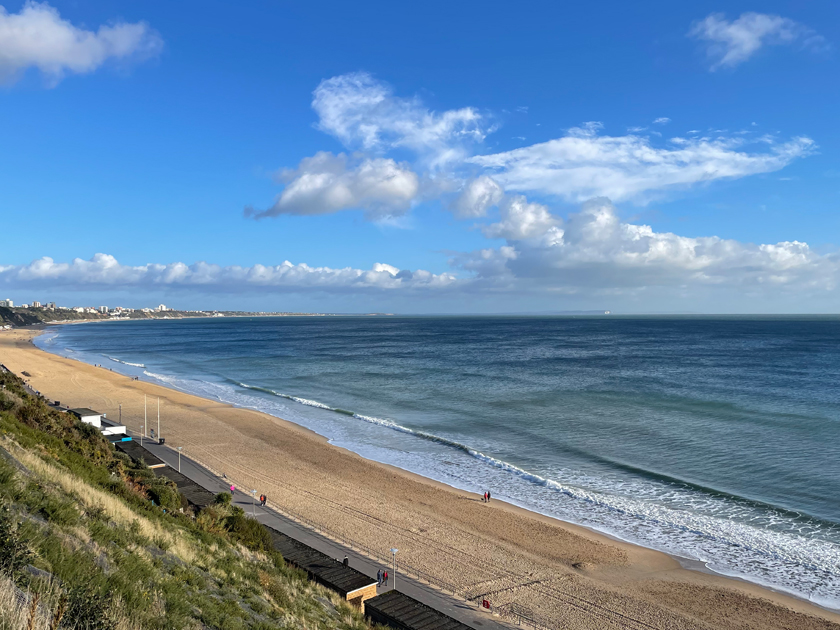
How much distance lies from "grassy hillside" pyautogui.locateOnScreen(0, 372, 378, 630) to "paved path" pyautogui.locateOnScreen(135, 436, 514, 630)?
3.41 m

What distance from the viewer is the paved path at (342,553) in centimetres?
1568

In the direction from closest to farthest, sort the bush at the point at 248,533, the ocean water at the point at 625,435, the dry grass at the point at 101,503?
the dry grass at the point at 101,503, the bush at the point at 248,533, the ocean water at the point at 625,435

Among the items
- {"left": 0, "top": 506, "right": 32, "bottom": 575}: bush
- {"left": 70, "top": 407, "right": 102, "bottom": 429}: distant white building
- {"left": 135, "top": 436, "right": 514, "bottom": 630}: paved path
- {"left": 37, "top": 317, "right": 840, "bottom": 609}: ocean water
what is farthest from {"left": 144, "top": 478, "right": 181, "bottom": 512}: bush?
{"left": 37, "top": 317, "right": 840, "bottom": 609}: ocean water

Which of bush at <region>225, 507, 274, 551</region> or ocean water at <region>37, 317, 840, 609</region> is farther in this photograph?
ocean water at <region>37, 317, 840, 609</region>

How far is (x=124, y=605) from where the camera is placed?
616cm

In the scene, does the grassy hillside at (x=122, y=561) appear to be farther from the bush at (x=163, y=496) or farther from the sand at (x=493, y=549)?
the sand at (x=493, y=549)

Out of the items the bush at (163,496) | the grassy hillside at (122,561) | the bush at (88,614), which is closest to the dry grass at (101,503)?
the grassy hillside at (122,561)

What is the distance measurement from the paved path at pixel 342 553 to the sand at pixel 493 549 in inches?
25.9

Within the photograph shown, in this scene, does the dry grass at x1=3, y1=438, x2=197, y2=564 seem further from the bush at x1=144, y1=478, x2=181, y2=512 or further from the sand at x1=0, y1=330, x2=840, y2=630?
the sand at x1=0, y1=330, x2=840, y2=630

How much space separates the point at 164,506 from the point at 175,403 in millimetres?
34730

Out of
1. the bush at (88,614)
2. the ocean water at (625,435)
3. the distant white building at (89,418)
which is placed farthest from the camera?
the distant white building at (89,418)

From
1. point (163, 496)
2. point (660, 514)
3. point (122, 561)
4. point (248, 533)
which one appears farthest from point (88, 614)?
point (660, 514)

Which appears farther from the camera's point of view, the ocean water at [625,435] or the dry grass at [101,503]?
the ocean water at [625,435]

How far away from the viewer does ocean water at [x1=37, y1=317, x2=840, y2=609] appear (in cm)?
2188
